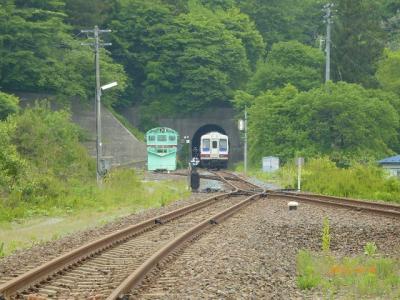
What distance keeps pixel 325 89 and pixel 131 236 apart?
39.8 metres

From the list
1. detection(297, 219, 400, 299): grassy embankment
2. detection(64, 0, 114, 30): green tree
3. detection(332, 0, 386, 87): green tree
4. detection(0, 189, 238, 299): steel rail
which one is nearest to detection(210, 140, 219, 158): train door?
detection(332, 0, 386, 87): green tree

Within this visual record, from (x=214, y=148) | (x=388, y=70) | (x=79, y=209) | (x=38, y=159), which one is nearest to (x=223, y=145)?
(x=214, y=148)

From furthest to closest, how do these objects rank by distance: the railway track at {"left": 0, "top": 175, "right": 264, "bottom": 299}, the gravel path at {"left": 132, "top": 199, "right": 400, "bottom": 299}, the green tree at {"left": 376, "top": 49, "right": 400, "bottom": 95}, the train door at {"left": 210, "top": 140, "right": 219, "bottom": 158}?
1. the green tree at {"left": 376, "top": 49, "right": 400, "bottom": 95}
2. the train door at {"left": 210, "top": 140, "right": 219, "bottom": 158}
3. the gravel path at {"left": 132, "top": 199, "right": 400, "bottom": 299}
4. the railway track at {"left": 0, "top": 175, "right": 264, "bottom": 299}

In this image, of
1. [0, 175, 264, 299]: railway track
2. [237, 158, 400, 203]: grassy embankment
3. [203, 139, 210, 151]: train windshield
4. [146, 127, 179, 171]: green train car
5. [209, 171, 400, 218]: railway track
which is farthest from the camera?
[203, 139, 210, 151]: train windshield

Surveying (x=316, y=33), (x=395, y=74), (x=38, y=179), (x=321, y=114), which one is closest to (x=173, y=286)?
(x=38, y=179)

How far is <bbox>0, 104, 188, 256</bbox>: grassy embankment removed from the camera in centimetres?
1830

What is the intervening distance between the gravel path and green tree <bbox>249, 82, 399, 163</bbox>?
3186 cm

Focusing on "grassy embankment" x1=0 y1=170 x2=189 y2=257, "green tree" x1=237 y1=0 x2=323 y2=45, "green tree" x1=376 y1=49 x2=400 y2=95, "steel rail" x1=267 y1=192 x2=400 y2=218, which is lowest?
"grassy embankment" x1=0 y1=170 x2=189 y2=257

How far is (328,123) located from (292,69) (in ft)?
46.2

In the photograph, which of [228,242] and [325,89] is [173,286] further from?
[325,89]

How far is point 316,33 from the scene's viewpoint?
89.1 metres

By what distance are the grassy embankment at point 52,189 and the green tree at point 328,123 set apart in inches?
745

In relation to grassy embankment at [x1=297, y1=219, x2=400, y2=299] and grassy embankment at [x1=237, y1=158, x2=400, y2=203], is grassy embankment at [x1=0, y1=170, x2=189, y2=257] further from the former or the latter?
grassy embankment at [x1=237, y1=158, x2=400, y2=203]

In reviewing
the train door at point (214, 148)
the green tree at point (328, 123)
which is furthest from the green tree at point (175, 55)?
the green tree at point (328, 123)
